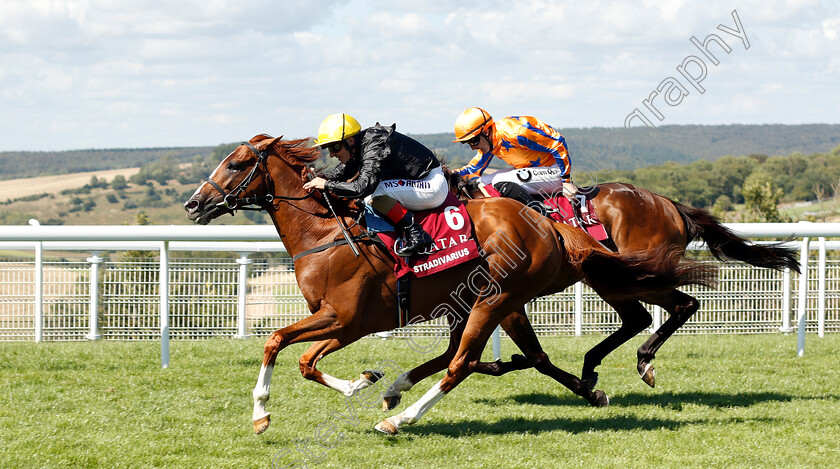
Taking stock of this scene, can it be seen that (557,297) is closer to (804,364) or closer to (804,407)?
(804,364)

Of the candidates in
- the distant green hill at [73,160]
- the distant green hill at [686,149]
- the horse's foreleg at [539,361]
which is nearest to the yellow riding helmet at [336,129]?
the horse's foreleg at [539,361]

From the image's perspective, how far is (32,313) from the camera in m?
7.58

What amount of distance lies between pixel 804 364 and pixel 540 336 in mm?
2405

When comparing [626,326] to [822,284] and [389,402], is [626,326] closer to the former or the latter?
[389,402]

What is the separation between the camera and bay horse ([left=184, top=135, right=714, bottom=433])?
4.41 meters

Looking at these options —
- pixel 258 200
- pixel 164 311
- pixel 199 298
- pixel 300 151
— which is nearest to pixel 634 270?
pixel 300 151

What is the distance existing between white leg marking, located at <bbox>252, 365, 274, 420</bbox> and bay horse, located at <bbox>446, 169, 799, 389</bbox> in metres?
1.83

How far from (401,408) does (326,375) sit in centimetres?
63

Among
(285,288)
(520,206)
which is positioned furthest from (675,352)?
(285,288)

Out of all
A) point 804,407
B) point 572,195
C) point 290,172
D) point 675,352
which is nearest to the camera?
point 290,172

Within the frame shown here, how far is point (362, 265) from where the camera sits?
14.6ft

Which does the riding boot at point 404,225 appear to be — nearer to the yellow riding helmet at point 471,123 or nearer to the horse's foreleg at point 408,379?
the horse's foreleg at point 408,379

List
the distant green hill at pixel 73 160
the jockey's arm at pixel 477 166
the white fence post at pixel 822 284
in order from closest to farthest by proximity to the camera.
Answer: the jockey's arm at pixel 477 166
the white fence post at pixel 822 284
the distant green hill at pixel 73 160

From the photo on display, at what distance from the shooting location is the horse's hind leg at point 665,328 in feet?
18.2
